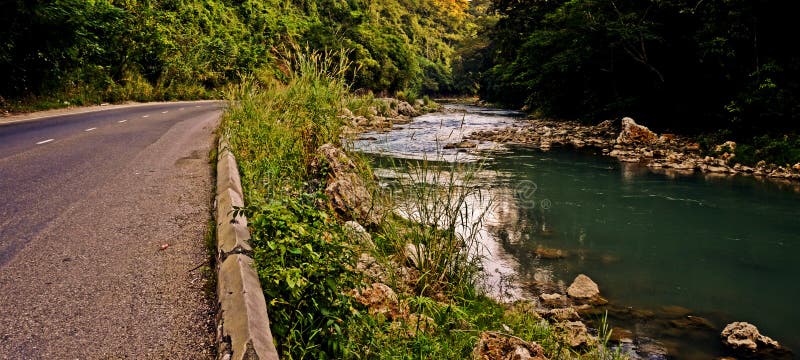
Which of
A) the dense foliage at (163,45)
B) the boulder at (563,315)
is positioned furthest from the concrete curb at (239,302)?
the dense foliage at (163,45)

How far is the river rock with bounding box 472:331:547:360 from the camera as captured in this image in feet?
12.6

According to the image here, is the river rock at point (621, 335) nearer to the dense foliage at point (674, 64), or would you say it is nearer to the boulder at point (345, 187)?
the boulder at point (345, 187)

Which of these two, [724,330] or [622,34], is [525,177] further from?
[622,34]

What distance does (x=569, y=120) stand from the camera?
29.7 metres

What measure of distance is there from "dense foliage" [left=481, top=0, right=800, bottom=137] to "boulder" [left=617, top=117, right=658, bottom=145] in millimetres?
1590

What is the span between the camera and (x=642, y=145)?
18.4 meters

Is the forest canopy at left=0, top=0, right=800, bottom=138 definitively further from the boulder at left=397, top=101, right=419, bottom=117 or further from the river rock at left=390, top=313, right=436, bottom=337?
the boulder at left=397, top=101, right=419, bottom=117

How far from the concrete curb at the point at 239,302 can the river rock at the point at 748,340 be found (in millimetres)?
4570

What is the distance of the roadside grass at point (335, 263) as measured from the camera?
11.2ft

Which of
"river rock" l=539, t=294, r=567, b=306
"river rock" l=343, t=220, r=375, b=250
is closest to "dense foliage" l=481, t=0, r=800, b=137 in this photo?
"river rock" l=539, t=294, r=567, b=306

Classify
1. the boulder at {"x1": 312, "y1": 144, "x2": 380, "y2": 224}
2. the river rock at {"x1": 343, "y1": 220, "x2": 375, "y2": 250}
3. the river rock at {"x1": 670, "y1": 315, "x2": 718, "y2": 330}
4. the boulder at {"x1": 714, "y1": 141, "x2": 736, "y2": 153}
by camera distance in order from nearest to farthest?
the river rock at {"x1": 343, "y1": 220, "x2": 375, "y2": 250} → the river rock at {"x1": 670, "y1": 315, "x2": 718, "y2": 330} → the boulder at {"x1": 312, "y1": 144, "x2": 380, "y2": 224} → the boulder at {"x1": 714, "y1": 141, "x2": 736, "y2": 153}

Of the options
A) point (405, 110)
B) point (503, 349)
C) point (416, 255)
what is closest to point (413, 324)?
point (503, 349)

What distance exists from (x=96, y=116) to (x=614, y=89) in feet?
72.8

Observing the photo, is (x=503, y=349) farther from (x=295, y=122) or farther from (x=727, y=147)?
(x=727, y=147)
